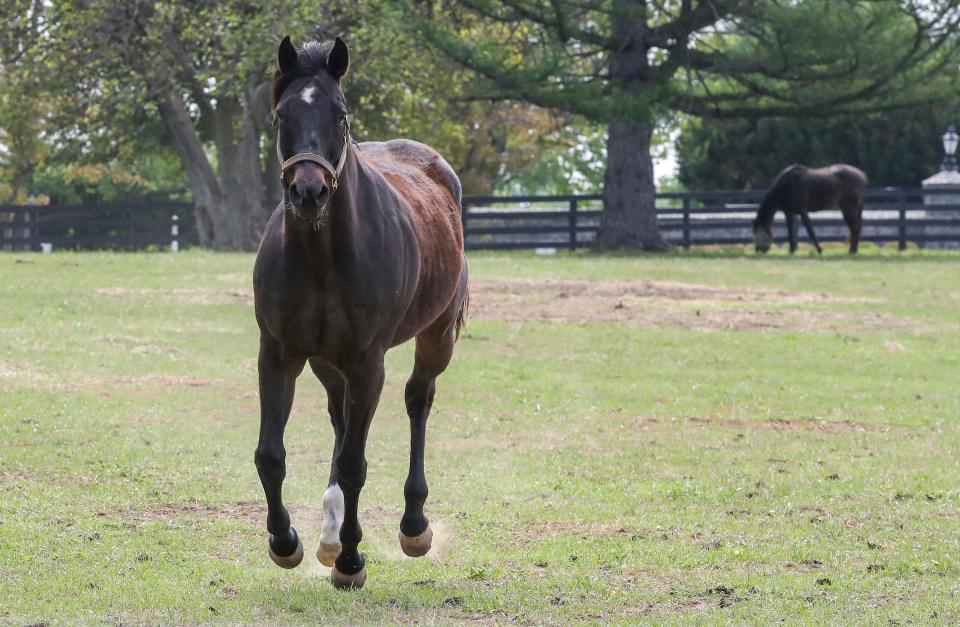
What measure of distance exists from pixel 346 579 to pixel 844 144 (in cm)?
4167

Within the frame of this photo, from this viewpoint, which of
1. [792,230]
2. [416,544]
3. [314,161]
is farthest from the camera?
[792,230]

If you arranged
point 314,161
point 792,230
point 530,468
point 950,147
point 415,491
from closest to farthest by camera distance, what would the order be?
point 314,161, point 415,491, point 530,468, point 792,230, point 950,147

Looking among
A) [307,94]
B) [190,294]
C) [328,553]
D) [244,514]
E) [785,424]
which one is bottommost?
[785,424]

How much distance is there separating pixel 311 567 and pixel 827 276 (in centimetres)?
1834

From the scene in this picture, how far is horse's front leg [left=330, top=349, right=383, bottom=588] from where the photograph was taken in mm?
6312

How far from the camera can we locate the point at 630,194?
31.5 metres

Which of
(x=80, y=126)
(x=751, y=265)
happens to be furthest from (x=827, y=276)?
(x=80, y=126)

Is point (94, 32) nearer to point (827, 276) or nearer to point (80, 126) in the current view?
point (80, 126)

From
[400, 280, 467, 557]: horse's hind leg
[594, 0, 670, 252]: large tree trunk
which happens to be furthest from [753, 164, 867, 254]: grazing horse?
[400, 280, 467, 557]: horse's hind leg

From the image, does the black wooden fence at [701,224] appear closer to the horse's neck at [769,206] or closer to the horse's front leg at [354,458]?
the horse's neck at [769,206]

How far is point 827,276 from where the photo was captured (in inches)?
949

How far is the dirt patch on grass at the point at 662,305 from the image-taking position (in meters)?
18.4

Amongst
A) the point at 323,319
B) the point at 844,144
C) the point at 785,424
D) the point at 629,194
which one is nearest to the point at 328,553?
the point at 323,319

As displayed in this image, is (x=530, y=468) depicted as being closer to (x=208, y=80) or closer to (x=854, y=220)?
(x=854, y=220)
